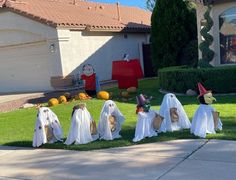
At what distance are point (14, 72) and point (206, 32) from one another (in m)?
10.6

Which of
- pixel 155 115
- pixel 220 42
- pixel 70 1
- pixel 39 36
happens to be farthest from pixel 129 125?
pixel 70 1

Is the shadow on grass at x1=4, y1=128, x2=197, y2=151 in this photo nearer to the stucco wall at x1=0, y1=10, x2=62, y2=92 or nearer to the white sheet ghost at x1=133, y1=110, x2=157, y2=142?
the white sheet ghost at x1=133, y1=110, x2=157, y2=142

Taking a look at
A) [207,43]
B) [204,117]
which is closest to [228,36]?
[207,43]

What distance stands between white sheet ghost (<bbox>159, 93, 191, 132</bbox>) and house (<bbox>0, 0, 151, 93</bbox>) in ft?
35.6

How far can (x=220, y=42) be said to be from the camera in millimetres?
15195

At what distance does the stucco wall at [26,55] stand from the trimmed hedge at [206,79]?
6.43 metres

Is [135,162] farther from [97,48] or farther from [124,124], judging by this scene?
[97,48]

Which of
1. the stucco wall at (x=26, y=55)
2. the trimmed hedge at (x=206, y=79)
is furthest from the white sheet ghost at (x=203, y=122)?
the stucco wall at (x=26, y=55)

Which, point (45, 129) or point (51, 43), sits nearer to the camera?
point (45, 129)

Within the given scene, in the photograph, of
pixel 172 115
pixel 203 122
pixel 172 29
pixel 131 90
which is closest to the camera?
pixel 203 122

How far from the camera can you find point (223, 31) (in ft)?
49.7

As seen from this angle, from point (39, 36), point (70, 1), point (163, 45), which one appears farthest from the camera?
point (70, 1)

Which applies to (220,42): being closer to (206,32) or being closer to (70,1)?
(206,32)

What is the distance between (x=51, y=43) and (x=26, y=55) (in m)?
2.22
